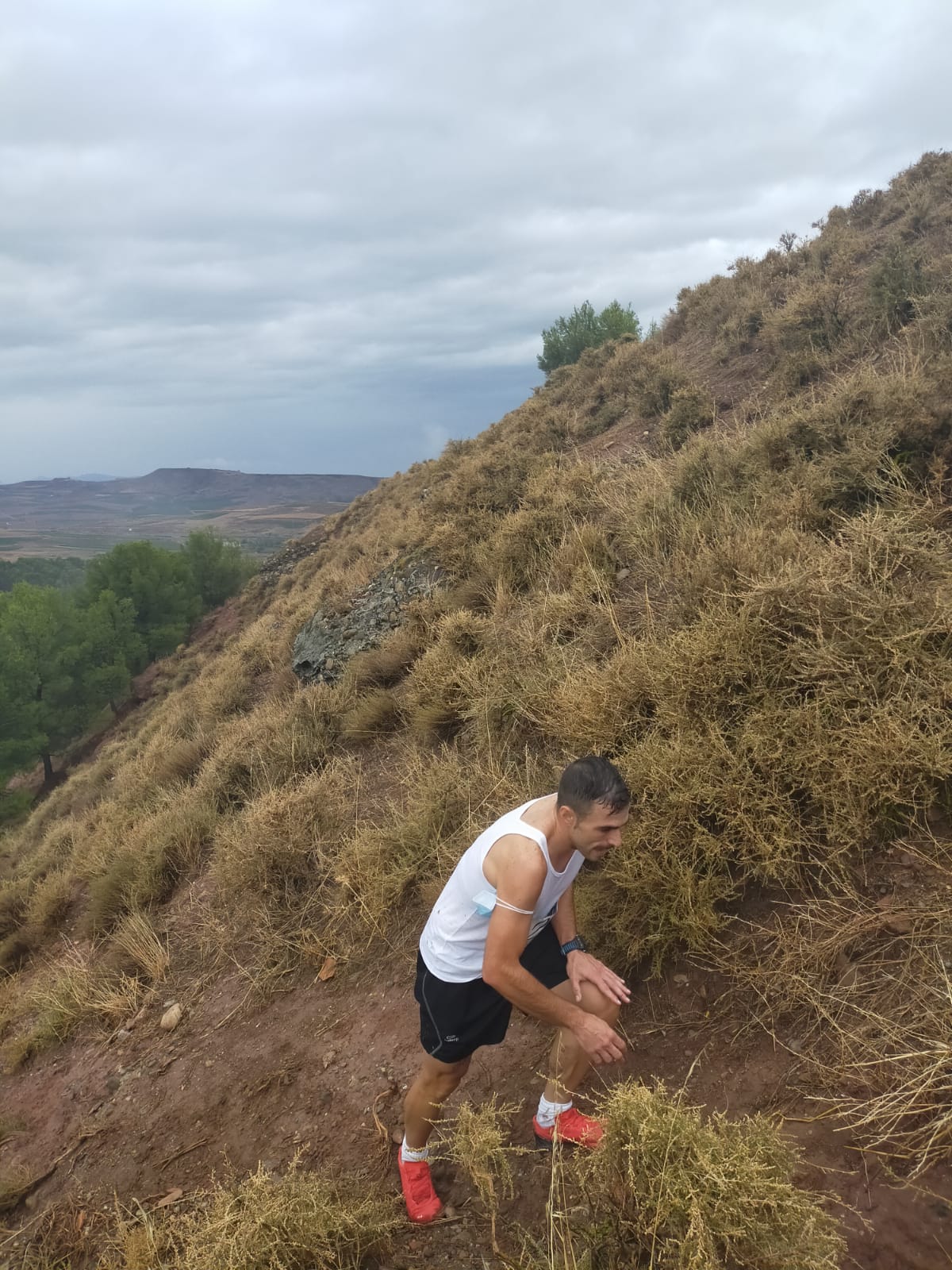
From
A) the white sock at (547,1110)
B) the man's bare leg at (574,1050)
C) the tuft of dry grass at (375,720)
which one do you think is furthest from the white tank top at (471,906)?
the tuft of dry grass at (375,720)

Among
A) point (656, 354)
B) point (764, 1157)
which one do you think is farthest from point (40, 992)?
point (656, 354)

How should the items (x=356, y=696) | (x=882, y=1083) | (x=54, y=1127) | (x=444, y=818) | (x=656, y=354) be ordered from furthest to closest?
(x=656, y=354) < (x=356, y=696) < (x=444, y=818) < (x=54, y=1127) < (x=882, y=1083)

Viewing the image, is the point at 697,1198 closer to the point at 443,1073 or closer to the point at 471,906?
the point at 471,906

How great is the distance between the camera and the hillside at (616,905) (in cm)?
202

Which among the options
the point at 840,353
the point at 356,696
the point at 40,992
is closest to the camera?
the point at 40,992

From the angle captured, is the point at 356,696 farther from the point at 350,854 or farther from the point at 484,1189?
the point at 484,1189

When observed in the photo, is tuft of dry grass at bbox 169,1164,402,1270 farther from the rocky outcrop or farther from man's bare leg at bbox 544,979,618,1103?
the rocky outcrop

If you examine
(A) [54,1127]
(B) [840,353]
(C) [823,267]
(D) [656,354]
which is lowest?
(A) [54,1127]

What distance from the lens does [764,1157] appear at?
1744 mm

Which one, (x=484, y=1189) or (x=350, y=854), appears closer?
(x=484, y=1189)

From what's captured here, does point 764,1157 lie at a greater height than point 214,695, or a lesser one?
greater

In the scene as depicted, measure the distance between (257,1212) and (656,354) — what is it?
12264 mm

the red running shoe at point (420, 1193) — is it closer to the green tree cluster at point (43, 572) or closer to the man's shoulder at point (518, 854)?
the man's shoulder at point (518, 854)

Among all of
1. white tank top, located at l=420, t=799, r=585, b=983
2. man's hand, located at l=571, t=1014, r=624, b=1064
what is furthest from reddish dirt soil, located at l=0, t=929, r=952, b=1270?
white tank top, located at l=420, t=799, r=585, b=983
